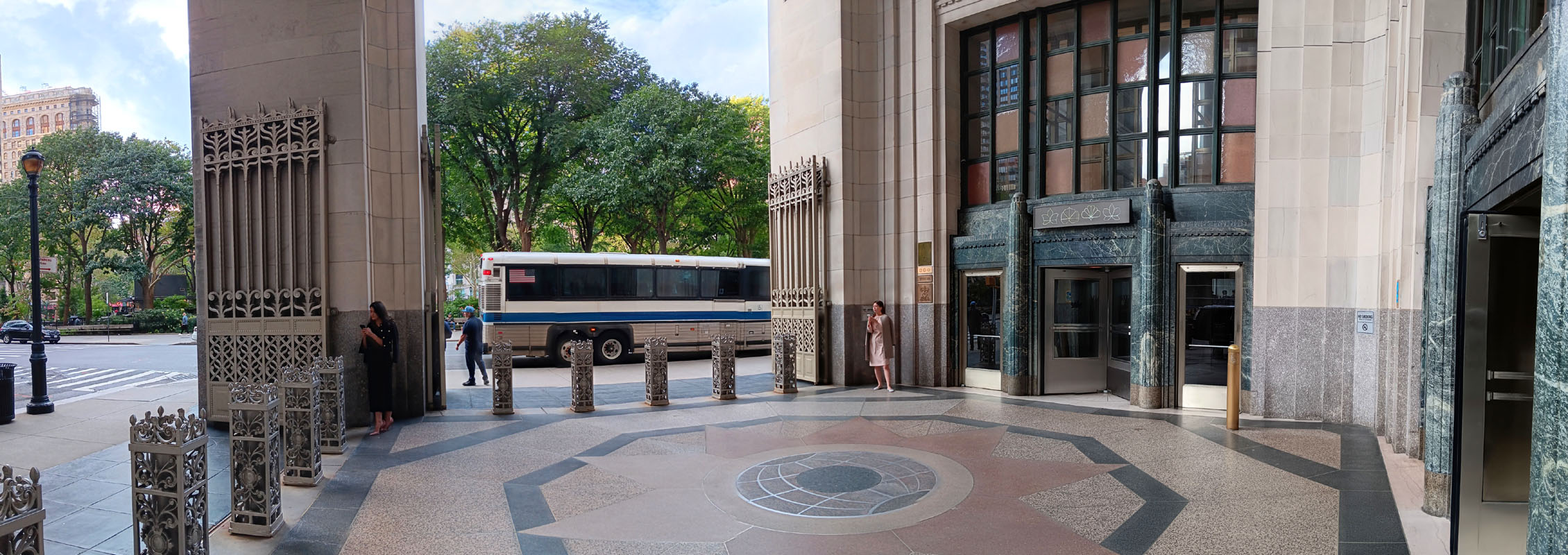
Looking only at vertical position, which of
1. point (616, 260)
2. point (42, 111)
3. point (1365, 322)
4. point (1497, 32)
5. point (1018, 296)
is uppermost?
point (42, 111)

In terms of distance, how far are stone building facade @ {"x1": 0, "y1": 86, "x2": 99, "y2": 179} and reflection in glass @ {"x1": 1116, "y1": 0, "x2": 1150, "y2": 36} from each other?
103 m

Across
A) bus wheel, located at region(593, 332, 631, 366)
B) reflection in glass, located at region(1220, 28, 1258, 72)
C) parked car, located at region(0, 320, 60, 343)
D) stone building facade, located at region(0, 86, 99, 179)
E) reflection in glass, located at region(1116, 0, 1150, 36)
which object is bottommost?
parked car, located at region(0, 320, 60, 343)

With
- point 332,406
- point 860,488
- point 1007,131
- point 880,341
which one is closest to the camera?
point 860,488

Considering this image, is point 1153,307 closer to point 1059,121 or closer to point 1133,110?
point 1133,110

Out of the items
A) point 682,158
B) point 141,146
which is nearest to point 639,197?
point 682,158

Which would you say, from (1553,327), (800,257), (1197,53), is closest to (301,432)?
(1553,327)

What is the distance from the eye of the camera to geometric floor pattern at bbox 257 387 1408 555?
17.3 ft

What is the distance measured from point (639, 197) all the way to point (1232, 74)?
19.0 meters

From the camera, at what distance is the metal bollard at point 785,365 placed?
503 inches

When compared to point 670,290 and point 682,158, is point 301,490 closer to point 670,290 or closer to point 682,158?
point 670,290

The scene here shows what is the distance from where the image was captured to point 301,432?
21.8 ft

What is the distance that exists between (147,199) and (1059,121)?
45.4 m

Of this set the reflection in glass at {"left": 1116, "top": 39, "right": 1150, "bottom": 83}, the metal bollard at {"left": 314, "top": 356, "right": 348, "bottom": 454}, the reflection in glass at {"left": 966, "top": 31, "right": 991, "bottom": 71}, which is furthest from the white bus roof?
the reflection in glass at {"left": 1116, "top": 39, "right": 1150, "bottom": 83}

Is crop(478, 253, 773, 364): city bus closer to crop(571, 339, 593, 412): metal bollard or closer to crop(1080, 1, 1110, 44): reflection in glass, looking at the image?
crop(571, 339, 593, 412): metal bollard
